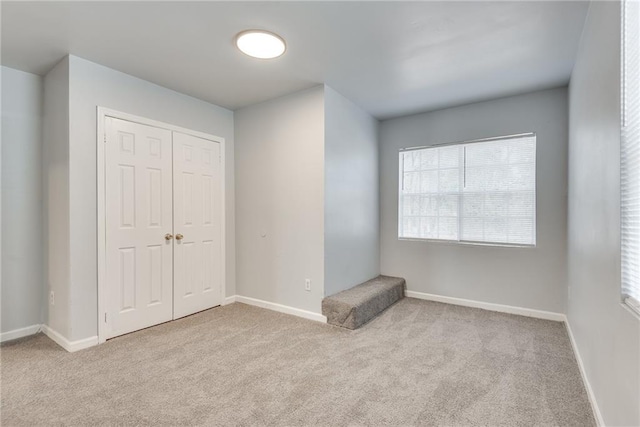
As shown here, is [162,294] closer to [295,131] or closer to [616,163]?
[295,131]

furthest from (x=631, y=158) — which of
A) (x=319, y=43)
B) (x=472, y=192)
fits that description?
(x=472, y=192)

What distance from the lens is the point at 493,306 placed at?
3625mm

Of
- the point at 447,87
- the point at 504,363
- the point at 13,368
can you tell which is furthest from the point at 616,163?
the point at 13,368

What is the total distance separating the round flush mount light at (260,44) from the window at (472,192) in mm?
2434

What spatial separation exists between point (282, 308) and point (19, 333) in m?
2.49

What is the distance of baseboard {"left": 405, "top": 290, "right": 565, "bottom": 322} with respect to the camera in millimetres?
3312

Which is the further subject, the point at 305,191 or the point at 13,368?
the point at 305,191

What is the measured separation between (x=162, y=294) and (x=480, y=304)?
3706mm

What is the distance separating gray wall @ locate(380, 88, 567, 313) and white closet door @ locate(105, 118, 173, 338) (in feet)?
9.40

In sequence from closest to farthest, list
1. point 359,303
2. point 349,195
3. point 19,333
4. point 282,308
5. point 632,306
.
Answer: point 632,306 < point 19,333 < point 359,303 < point 282,308 < point 349,195

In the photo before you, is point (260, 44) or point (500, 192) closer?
point (260, 44)

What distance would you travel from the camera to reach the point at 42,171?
2922 mm

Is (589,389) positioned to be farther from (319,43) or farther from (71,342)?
(71,342)

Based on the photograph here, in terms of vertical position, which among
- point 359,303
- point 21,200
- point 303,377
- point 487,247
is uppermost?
point 21,200
